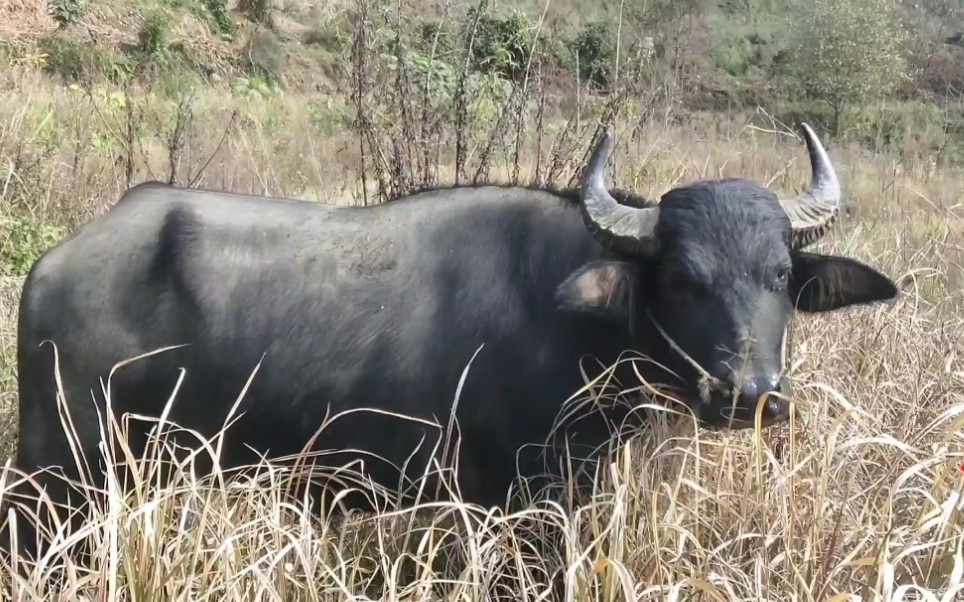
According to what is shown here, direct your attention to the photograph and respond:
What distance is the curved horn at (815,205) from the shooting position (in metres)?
2.98

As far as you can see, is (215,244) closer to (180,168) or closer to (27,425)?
(27,425)

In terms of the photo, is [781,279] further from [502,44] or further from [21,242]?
[21,242]

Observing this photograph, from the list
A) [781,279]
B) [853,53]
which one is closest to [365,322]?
[781,279]

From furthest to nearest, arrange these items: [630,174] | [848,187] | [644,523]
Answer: [848,187], [630,174], [644,523]

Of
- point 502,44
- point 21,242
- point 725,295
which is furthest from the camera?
point 502,44

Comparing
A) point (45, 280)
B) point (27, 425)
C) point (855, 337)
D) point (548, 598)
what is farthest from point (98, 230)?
point (855, 337)

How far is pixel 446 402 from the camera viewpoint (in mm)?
2963

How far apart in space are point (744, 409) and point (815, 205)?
88cm

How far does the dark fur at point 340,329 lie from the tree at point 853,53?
22.9 m

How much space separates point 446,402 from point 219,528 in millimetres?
803

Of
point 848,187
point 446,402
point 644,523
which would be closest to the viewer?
point 644,523

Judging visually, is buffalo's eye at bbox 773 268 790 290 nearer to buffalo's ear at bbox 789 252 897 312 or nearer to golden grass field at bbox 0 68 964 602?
buffalo's ear at bbox 789 252 897 312

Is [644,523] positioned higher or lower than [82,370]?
lower

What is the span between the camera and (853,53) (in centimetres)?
2602
